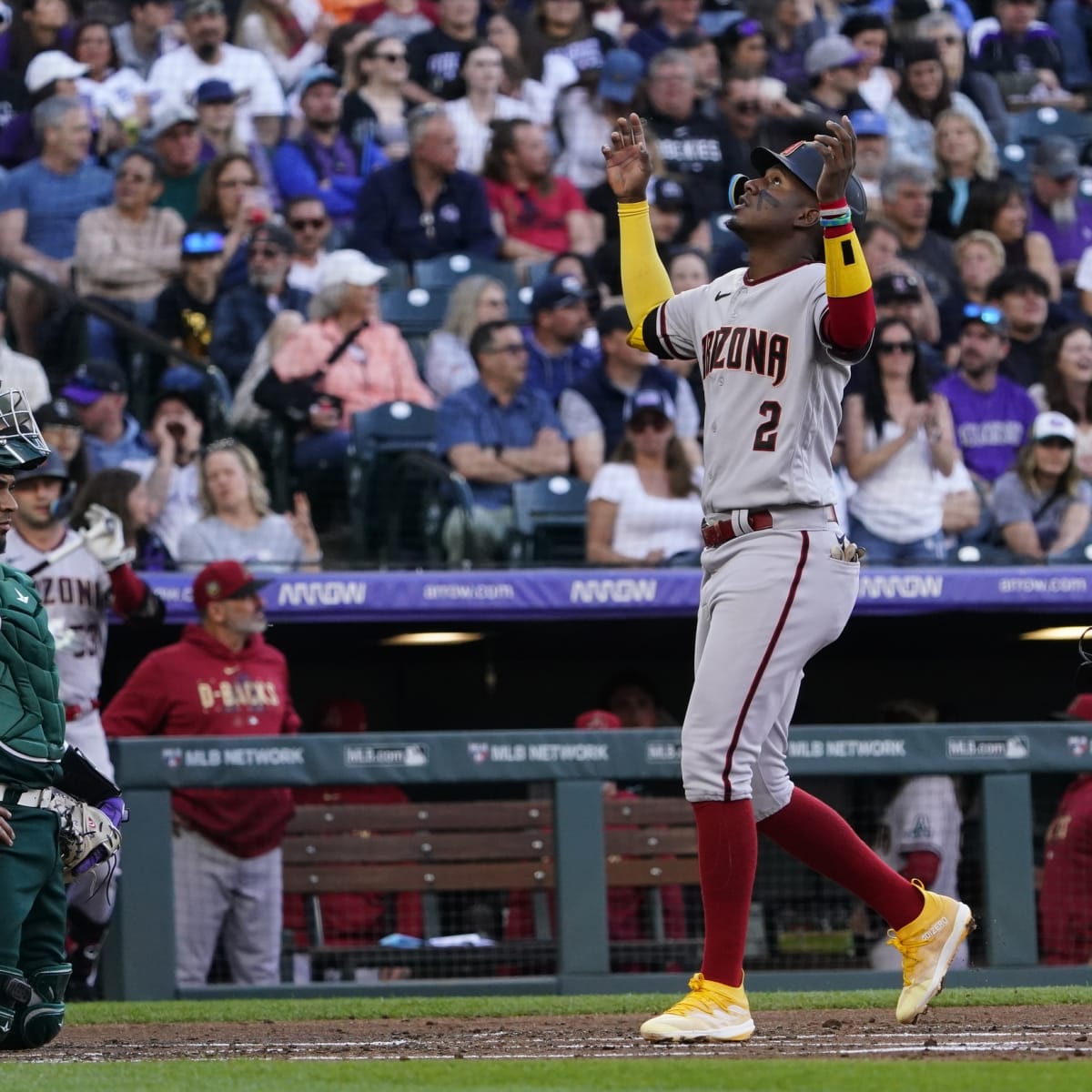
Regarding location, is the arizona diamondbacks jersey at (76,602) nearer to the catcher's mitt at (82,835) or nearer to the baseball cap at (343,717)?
the baseball cap at (343,717)

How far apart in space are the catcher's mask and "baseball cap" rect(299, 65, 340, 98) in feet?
22.0

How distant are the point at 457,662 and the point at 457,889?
300 cm

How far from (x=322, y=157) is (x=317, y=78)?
18.3 inches

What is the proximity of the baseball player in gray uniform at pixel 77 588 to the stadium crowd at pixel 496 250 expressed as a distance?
1018mm

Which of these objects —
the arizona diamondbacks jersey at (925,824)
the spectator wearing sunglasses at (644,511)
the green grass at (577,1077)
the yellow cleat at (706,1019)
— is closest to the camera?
the green grass at (577,1077)

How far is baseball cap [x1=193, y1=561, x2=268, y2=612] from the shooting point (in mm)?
7715

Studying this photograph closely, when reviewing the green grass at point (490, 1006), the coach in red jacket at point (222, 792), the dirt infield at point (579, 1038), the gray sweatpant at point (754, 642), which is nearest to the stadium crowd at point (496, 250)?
the coach in red jacket at point (222, 792)

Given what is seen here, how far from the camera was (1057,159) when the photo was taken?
11828 millimetres

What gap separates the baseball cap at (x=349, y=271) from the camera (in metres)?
9.65

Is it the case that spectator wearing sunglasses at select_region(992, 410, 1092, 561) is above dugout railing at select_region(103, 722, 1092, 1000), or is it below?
above

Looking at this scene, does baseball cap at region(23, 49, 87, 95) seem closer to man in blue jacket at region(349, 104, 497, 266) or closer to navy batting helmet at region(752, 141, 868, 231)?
man in blue jacket at region(349, 104, 497, 266)

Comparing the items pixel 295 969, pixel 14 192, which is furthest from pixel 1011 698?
pixel 14 192

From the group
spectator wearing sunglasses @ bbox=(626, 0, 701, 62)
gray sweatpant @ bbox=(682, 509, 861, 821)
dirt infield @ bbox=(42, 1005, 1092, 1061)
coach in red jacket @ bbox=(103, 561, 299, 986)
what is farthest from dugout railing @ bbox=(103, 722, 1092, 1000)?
spectator wearing sunglasses @ bbox=(626, 0, 701, 62)

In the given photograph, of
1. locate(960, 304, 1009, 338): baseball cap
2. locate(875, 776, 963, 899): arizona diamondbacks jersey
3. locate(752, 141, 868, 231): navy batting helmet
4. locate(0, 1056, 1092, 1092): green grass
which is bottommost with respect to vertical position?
locate(0, 1056, 1092, 1092): green grass
